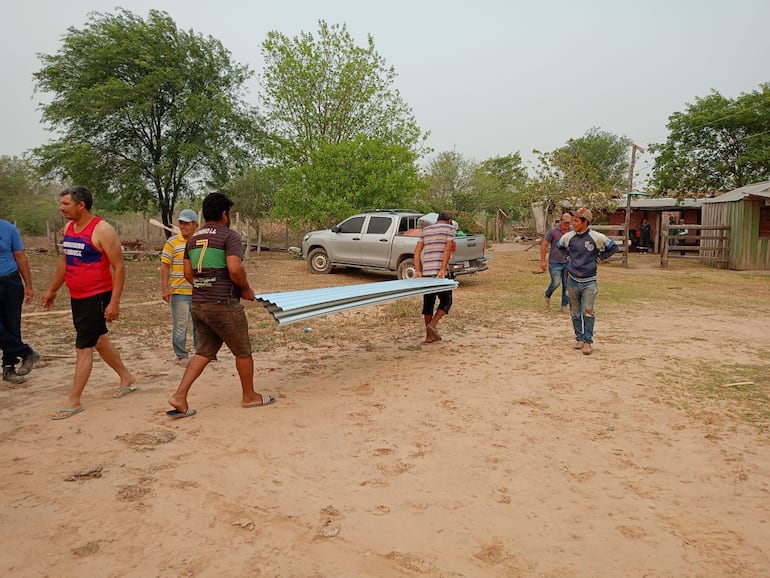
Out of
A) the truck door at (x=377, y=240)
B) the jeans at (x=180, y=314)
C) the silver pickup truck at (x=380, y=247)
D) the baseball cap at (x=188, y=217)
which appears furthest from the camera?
the truck door at (x=377, y=240)

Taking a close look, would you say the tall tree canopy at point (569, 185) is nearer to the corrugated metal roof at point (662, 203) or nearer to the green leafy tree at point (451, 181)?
the corrugated metal roof at point (662, 203)

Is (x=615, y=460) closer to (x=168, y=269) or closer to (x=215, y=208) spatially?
(x=215, y=208)

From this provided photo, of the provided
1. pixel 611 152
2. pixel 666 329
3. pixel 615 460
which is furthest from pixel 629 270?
pixel 611 152

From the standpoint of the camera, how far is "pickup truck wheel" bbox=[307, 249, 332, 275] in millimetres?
15266

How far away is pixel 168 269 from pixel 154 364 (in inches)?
42.7

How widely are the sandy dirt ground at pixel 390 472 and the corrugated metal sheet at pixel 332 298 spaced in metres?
0.76

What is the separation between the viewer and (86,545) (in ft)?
8.21

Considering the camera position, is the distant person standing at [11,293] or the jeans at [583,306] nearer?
the distant person standing at [11,293]

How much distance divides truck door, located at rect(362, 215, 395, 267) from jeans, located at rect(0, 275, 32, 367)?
354 inches

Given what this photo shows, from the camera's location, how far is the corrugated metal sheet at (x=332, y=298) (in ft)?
14.6

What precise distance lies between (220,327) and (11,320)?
8.03 ft

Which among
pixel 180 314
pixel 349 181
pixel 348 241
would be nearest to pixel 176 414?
pixel 180 314

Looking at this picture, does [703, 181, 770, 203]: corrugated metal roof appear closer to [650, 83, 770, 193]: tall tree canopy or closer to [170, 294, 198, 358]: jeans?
[650, 83, 770, 193]: tall tree canopy

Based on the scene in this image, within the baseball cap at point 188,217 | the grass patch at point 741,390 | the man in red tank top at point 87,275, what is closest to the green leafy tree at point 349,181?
the baseball cap at point 188,217
